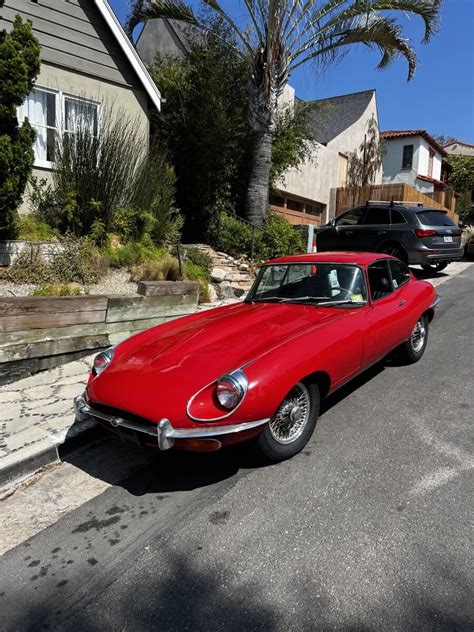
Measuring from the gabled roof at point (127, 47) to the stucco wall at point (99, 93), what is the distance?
0.26 m

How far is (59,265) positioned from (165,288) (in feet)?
4.82

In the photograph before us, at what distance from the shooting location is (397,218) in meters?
10.2

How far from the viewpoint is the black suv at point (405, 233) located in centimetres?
984

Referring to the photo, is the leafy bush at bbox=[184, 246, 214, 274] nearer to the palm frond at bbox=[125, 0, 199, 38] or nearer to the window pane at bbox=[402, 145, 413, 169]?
the palm frond at bbox=[125, 0, 199, 38]

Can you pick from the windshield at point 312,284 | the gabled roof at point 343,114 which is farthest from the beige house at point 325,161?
the windshield at point 312,284

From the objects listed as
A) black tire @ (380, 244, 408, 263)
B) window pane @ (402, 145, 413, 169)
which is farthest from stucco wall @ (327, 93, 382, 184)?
black tire @ (380, 244, 408, 263)

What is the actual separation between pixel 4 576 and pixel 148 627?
0.87 metres

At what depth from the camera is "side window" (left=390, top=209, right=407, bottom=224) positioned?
397 inches

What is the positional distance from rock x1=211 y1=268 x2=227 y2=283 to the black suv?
3.53m

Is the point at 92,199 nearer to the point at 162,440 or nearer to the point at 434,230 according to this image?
the point at 162,440

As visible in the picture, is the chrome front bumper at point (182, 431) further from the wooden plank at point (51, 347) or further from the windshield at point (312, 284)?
the wooden plank at point (51, 347)

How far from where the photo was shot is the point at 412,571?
2.29 m

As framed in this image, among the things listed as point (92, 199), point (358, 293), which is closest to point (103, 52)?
point (92, 199)

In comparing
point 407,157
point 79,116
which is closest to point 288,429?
point 79,116
